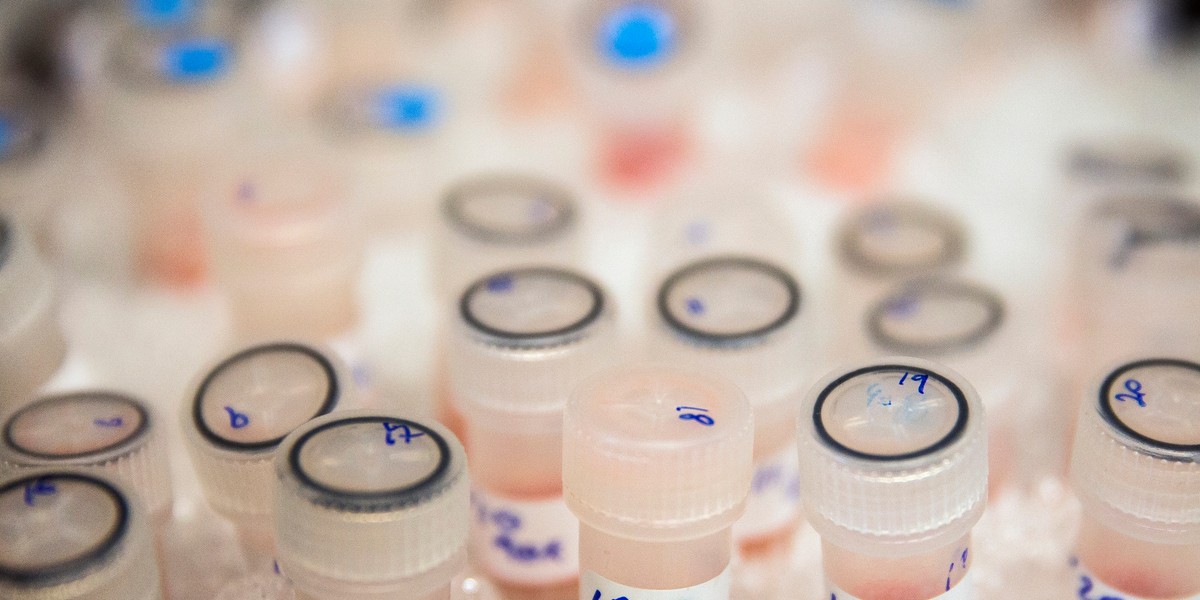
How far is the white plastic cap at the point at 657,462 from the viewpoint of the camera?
40cm

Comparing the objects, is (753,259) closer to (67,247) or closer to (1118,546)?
(1118,546)

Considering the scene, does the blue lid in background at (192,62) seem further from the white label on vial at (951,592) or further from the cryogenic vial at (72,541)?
the white label on vial at (951,592)

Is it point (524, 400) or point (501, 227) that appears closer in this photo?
point (524, 400)

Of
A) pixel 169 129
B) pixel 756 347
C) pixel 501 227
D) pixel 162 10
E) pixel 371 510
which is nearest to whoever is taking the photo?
pixel 371 510

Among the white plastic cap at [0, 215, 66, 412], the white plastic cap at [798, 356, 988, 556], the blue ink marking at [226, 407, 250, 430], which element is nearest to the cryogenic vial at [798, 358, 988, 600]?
the white plastic cap at [798, 356, 988, 556]

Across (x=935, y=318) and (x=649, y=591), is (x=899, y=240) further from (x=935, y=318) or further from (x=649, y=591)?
(x=649, y=591)

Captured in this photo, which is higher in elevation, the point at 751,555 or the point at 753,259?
the point at 753,259

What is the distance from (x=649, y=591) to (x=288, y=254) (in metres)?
0.26

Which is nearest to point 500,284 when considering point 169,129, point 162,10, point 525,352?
point 525,352

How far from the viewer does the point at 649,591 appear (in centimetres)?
43

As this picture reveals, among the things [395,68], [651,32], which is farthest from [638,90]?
[395,68]

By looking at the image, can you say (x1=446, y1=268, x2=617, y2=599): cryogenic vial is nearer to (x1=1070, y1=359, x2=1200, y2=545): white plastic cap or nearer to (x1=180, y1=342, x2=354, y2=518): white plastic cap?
(x1=180, y1=342, x2=354, y2=518): white plastic cap

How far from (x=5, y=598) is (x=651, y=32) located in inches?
21.2

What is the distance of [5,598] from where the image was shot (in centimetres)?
37
